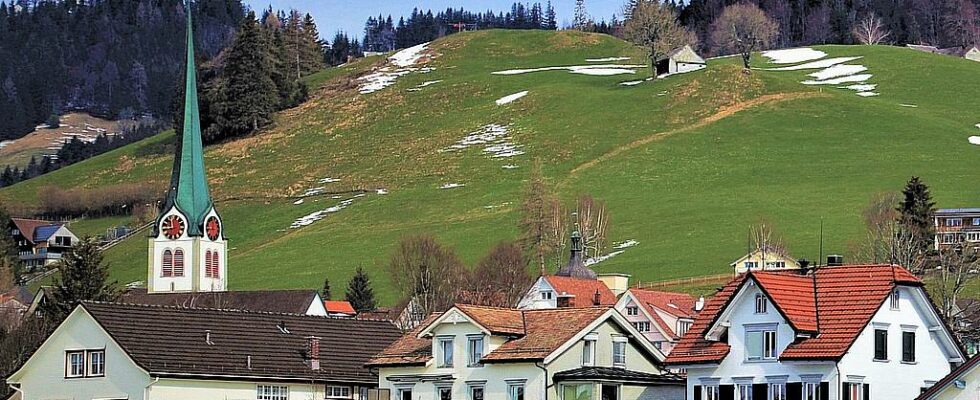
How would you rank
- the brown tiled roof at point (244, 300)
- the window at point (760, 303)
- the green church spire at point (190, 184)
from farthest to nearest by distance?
the green church spire at point (190, 184), the brown tiled roof at point (244, 300), the window at point (760, 303)

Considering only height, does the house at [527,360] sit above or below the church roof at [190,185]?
below

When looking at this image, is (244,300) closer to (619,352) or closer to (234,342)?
(234,342)

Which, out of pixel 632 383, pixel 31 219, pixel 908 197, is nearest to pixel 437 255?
pixel 908 197

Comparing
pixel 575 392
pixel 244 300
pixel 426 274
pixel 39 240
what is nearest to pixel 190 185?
pixel 426 274

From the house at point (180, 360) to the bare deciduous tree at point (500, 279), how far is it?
122ft

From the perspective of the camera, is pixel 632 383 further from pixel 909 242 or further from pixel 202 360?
pixel 909 242

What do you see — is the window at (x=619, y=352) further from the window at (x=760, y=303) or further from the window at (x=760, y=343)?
the window at (x=760, y=303)

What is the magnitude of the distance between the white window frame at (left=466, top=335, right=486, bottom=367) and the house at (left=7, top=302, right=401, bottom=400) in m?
5.38

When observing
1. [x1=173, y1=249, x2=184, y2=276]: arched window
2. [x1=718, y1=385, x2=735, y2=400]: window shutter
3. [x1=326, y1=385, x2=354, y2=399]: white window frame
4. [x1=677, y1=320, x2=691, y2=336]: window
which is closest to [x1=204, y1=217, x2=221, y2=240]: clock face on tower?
[x1=173, y1=249, x2=184, y2=276]: arched window

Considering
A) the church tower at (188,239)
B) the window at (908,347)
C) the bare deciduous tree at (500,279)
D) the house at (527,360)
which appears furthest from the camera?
the church tower at (188,239)

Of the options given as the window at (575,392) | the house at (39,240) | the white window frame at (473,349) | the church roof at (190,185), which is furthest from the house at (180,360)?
the house at (39,240)

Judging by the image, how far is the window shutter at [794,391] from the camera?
50.3 meters

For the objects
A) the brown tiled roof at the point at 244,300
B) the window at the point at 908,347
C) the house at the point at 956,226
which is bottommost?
the brown tiled roof at the point at 244,300

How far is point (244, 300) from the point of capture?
4277 inches
